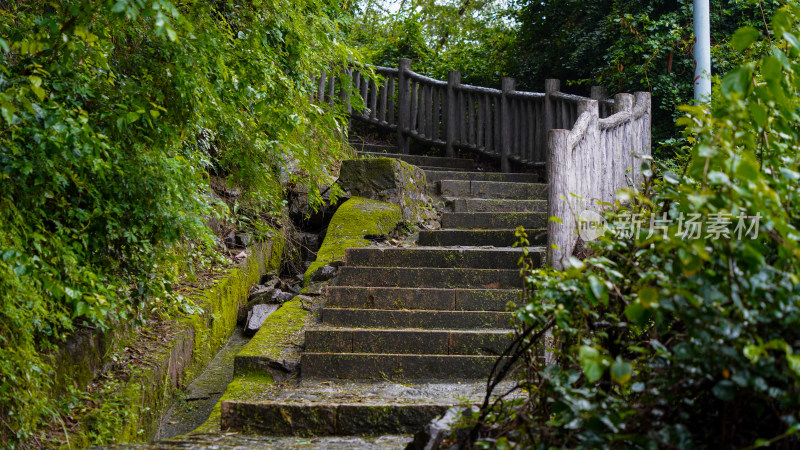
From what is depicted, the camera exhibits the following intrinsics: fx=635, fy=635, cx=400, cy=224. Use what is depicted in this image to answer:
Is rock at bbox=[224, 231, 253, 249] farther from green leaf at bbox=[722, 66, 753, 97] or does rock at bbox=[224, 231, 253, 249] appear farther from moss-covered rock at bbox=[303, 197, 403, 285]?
green leaf at bbox=[722, 66, 753, 97]

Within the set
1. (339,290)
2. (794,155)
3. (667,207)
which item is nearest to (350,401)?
(339,290)

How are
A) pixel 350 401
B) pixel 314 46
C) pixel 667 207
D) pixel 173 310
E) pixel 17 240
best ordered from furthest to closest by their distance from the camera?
pixel 314 46, pixel 173 310, pixel 350 401, pixel 17 240, pixel 667 207

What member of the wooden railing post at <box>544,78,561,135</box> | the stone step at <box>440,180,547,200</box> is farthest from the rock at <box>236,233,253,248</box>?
the wooden railing post at <box>544,78,561,135</box>

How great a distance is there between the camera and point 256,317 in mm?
5344

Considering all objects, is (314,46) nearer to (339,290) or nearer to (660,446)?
(339,290)

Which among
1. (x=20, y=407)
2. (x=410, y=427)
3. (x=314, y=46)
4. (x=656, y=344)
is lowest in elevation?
(x=410, y=427)

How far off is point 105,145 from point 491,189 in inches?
208

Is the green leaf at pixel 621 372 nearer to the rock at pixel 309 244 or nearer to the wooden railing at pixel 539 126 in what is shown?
the wooden railing at pixel 539 126

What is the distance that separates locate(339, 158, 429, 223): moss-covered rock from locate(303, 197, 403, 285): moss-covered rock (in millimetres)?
113

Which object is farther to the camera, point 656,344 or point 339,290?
point 339,290

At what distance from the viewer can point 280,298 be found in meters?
5.54

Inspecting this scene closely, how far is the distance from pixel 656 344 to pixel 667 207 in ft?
2.11

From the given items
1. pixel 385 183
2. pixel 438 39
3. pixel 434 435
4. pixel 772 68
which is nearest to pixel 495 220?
pixel 385 183

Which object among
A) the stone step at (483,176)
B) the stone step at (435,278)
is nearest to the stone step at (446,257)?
the stone step at (435,278)
